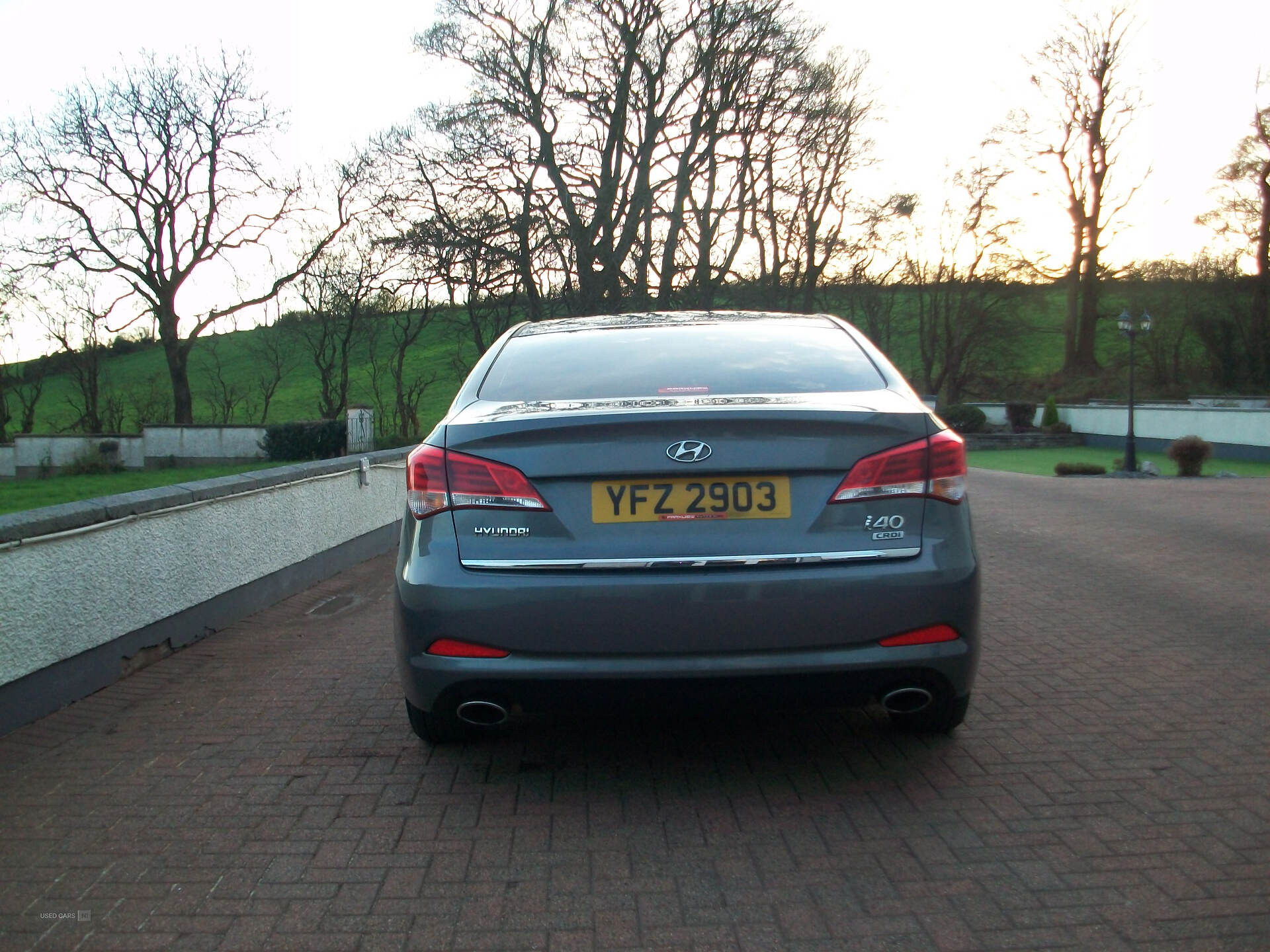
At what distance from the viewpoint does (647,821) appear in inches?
133

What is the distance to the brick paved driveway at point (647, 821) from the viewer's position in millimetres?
2707

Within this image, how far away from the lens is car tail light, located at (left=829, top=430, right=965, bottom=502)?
3299mm

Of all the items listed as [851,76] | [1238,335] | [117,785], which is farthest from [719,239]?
[117,785]

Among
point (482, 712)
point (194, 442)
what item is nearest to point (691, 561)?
point (482, 712)

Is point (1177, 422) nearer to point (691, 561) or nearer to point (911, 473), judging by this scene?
point (911, 473)

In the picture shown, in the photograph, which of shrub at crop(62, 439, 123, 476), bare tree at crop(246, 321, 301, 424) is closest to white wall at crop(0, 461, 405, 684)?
shrub at crop(62, 439, 123, 476)

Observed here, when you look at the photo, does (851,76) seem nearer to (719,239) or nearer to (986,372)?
(719,239)

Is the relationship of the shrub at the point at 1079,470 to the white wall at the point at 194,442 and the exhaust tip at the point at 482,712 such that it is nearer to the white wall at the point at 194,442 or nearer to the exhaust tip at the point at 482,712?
the exhaust tip at the point at 482,712

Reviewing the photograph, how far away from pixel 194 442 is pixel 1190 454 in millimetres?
32436

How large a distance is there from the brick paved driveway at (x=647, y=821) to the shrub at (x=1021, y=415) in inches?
1634

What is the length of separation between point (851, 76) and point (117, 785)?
3220 cm

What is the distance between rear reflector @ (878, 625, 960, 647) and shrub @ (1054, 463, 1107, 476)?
25508 millimetres

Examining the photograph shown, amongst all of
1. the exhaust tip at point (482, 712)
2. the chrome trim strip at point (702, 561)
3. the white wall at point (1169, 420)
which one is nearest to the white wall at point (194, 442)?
the white wall at point (1169, 420)

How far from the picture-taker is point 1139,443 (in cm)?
3734
